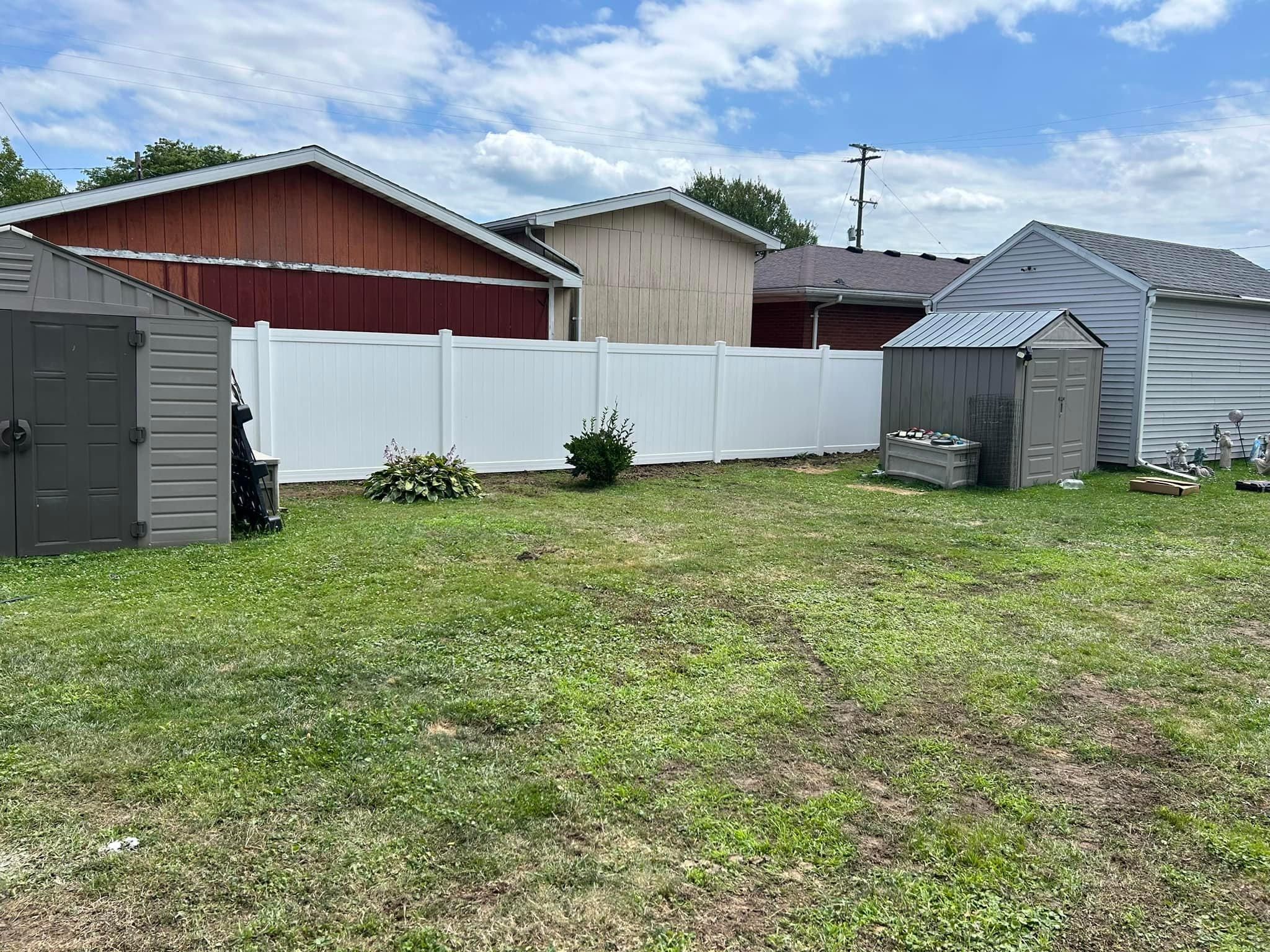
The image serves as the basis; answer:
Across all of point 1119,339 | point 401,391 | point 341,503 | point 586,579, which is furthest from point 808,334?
point 586,579

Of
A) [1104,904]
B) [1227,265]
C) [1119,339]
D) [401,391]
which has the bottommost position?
[1104,904]

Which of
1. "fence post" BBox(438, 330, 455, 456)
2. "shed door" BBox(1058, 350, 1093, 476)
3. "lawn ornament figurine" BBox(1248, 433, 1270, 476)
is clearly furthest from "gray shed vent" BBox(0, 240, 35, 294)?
"lawn ornament figurine" BBox(1248, 433, 1270, 476)

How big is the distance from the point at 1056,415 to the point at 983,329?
138 centimetres

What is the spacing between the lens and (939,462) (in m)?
11.2

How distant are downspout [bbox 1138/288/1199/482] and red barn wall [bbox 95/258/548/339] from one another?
27.1 feet

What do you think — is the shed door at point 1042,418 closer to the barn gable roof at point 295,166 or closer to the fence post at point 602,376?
the fence post at point 602,376

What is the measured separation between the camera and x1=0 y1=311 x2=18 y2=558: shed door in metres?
6.14

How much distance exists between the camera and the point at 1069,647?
5098 millimetres

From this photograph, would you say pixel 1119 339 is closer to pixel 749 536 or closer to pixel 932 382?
pixel 932 382

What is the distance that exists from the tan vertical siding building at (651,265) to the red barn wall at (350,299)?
929 mm

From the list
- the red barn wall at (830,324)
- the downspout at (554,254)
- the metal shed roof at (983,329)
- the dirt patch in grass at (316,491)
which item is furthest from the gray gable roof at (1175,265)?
the dirt patch in grass at (316,491)

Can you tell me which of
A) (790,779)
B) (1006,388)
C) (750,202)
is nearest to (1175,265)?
(1006,388)

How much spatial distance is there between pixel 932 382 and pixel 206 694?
9.75 metres

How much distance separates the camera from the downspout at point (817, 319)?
760 inches
